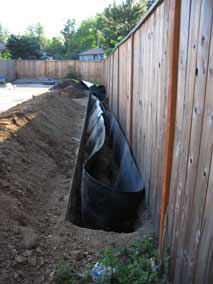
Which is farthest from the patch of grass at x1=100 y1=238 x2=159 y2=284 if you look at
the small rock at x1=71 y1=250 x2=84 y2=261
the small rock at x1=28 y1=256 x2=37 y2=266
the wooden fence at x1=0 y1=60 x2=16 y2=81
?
the wooden fence at x1=0 y1=60 x2=16 y2=81

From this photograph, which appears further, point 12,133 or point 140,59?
point 12,133

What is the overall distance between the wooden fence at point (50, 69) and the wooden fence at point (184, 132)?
2511cm

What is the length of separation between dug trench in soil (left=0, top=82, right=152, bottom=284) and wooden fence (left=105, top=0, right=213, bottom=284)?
713 mm

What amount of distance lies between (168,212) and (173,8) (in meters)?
1.39

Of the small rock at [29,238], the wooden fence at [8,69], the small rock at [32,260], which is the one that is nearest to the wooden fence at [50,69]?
the wooden fence at [8,69]

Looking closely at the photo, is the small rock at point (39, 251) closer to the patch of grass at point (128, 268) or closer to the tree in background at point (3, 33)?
the patch of grass at point (128, 268)

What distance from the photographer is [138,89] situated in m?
3.75

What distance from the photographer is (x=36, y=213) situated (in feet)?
10.4

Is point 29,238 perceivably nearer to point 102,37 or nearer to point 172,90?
point 172,90

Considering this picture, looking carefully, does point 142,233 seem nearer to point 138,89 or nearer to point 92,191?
point 92,191

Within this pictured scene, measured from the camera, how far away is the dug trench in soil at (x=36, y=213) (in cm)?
233

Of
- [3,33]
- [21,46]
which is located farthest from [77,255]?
[3,33]

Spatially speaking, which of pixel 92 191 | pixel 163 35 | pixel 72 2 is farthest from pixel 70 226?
pixel 72 2

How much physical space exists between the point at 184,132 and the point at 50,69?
29.2m
